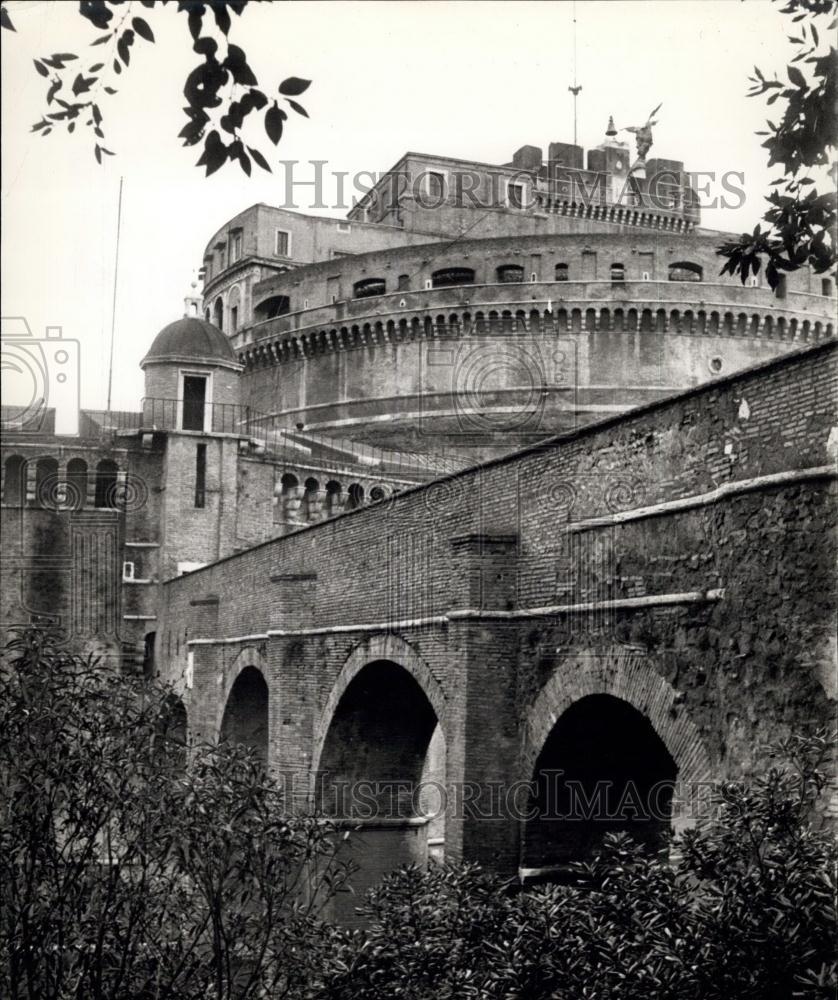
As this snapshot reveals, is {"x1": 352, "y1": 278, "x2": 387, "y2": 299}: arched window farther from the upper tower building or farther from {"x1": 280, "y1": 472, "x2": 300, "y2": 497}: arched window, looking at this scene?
{"x1": 280, "y1": 472, "x2": 300, "y2": 497}: arched window

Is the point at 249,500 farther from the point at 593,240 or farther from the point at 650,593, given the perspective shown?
the point at 650,593

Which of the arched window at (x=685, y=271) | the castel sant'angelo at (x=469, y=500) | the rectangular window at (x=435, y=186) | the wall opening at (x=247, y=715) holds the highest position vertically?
the rectangular window at (x=435, y=186)

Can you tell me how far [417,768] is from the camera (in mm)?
15422

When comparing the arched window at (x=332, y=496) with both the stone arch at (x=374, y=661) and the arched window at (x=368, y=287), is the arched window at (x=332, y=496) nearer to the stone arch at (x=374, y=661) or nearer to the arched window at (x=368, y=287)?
the arched window at (x=368, y=287)

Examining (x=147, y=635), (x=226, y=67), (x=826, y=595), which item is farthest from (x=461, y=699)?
(x=147, y=635)

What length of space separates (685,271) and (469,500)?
31.1 meters

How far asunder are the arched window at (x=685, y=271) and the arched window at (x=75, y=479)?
19.6 metres

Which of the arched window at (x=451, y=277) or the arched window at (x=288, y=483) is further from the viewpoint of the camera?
the arched window at (x=451, y=277)

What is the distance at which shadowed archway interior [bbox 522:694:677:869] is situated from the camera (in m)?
10.1

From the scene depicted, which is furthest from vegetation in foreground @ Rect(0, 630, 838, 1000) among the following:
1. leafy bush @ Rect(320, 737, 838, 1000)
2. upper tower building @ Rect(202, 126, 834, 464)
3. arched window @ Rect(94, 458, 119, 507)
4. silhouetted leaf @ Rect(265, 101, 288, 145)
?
upper tower building @ Rect(202, 126, 834, 464)

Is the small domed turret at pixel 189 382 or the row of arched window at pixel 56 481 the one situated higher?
the small domed turret at pixel 189 382

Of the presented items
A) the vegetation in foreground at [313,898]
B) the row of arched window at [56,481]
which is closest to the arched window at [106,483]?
the row of arched window at [56,481]

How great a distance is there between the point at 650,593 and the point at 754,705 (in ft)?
4.48

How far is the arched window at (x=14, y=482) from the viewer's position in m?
26.8
